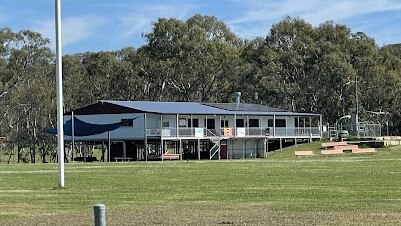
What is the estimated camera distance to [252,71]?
100750mm

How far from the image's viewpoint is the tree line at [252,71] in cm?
10000

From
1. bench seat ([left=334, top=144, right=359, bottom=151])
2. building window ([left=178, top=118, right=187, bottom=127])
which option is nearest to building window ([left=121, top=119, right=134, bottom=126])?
building window ([left=178, top=118, right=187, bottom=127])

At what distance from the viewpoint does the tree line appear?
10000 centimetres

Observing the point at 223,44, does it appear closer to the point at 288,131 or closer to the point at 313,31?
the point at 313,31

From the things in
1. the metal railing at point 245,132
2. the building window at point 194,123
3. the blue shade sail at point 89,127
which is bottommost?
the metal railing at point 245,132

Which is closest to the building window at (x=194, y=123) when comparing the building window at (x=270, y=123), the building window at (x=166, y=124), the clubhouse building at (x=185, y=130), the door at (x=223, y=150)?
the clubhouse building at (x=185, y=130)

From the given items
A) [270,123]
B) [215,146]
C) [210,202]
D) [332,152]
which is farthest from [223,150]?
[210,202]

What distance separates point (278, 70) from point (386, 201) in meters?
84.1

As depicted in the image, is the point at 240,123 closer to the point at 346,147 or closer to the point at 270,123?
the point at 270,123

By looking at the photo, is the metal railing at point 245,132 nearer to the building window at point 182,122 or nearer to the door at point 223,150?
the door at point 223,150

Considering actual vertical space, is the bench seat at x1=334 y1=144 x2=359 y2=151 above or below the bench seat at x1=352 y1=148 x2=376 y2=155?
above

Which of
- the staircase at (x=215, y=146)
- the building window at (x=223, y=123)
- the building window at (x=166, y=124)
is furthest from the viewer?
the building window at (x=223, y=123)

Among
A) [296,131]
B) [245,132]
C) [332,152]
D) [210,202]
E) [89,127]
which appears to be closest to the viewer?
[210,202]

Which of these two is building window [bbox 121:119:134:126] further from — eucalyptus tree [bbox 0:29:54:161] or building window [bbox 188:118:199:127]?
eucalyptus tree [bbox 0:29:54:161]
